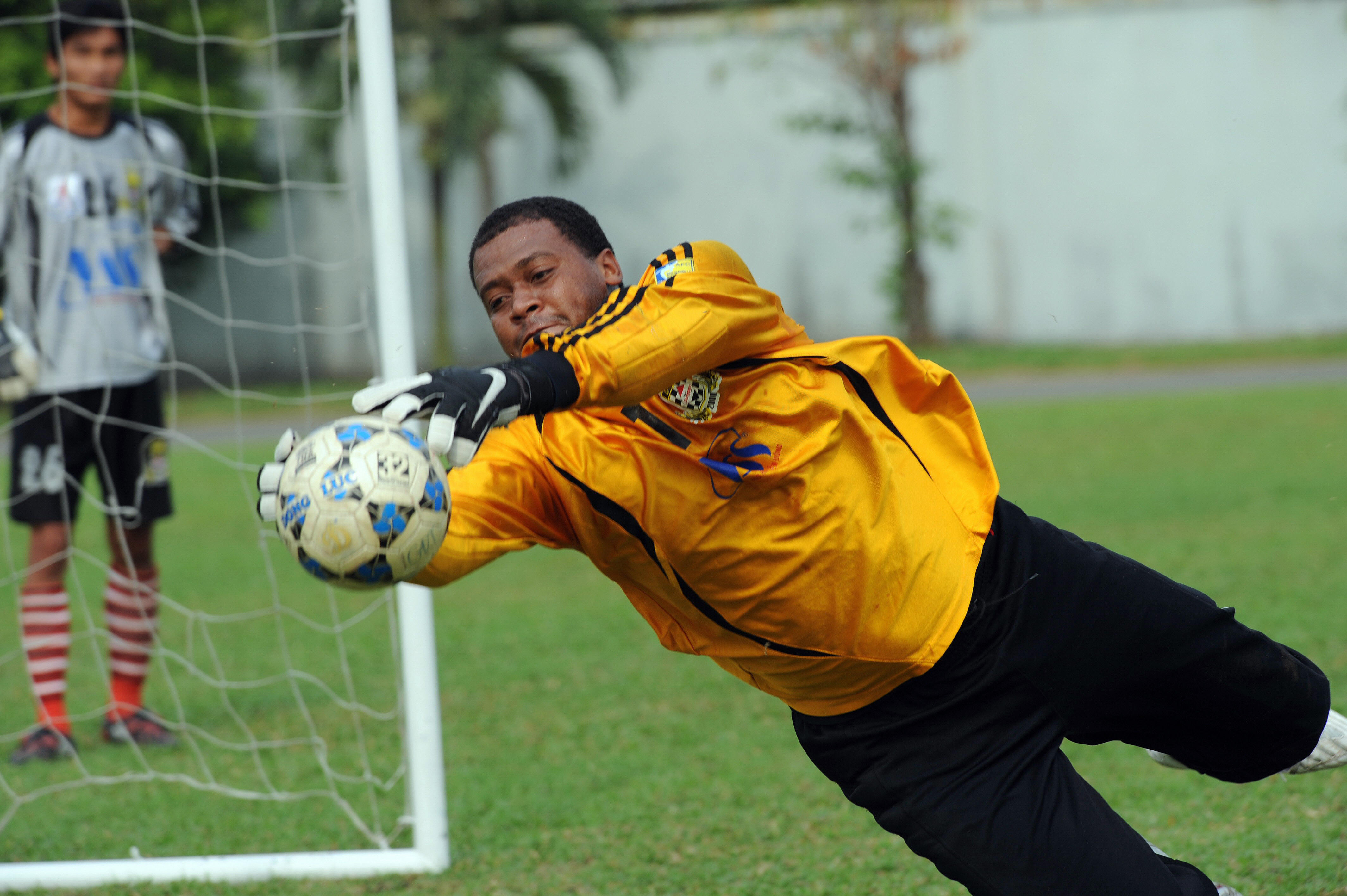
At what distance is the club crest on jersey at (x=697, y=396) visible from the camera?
7.06ft

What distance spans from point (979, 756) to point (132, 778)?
280cm

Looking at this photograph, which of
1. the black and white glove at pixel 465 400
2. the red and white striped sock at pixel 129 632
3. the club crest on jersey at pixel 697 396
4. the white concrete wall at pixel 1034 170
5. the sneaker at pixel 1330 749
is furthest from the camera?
the white concrete wall at pixel 1034 170

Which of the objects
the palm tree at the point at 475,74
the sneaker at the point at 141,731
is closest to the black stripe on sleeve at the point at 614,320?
the sneaker at the point at 141,731

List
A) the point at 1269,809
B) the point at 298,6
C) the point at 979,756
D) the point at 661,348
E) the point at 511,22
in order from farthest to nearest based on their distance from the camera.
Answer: the point at 511,22 < the point at 298,6 < the point at 1269,809 < the point at 979,756 < the point at 661,348

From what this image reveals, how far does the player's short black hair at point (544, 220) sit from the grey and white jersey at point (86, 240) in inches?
107

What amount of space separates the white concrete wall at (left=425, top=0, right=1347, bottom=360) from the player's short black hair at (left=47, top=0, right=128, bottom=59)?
1502 cm

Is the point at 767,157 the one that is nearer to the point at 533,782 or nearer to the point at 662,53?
the point at 662,53

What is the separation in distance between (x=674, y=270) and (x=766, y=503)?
437 mm

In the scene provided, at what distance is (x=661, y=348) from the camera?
1.89 m

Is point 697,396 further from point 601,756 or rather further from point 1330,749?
point 601,756

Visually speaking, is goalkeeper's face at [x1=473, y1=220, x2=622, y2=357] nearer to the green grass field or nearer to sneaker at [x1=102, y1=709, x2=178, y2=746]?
the green grass field

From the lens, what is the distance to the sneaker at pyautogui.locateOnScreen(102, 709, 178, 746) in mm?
4574

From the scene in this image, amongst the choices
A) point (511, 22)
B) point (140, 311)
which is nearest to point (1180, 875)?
point (140, 311)

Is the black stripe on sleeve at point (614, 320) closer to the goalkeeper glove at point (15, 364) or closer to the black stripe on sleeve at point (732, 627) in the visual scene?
the black stripe on sleeve at point (732, 627)
